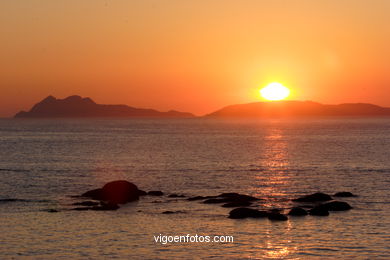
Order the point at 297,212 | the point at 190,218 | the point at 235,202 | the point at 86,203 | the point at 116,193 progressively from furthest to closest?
the point at 116,193 → the point at 86,203 → the point at 235,202 → the point at 297,212 → the point at 190,218

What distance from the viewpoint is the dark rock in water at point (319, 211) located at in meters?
45.1

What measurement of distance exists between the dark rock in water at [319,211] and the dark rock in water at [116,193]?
1693 cm

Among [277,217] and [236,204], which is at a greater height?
[236,204]

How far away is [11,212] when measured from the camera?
46875mm

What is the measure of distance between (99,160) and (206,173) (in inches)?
1218

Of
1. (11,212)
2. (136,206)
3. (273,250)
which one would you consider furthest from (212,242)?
(11,212)

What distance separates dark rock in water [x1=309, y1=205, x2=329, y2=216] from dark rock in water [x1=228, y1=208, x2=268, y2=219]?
381cm

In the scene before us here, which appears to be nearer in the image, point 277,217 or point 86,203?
point 277,217

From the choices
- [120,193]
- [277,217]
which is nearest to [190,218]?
[277,217]

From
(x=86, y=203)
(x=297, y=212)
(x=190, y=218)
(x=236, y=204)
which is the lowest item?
(x=190, y=218)

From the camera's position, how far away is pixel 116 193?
54.3 m

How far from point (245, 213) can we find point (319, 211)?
236 inches

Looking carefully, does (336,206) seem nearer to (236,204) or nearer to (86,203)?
(236,204)

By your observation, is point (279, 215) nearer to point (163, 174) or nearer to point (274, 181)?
point (274, 181)
